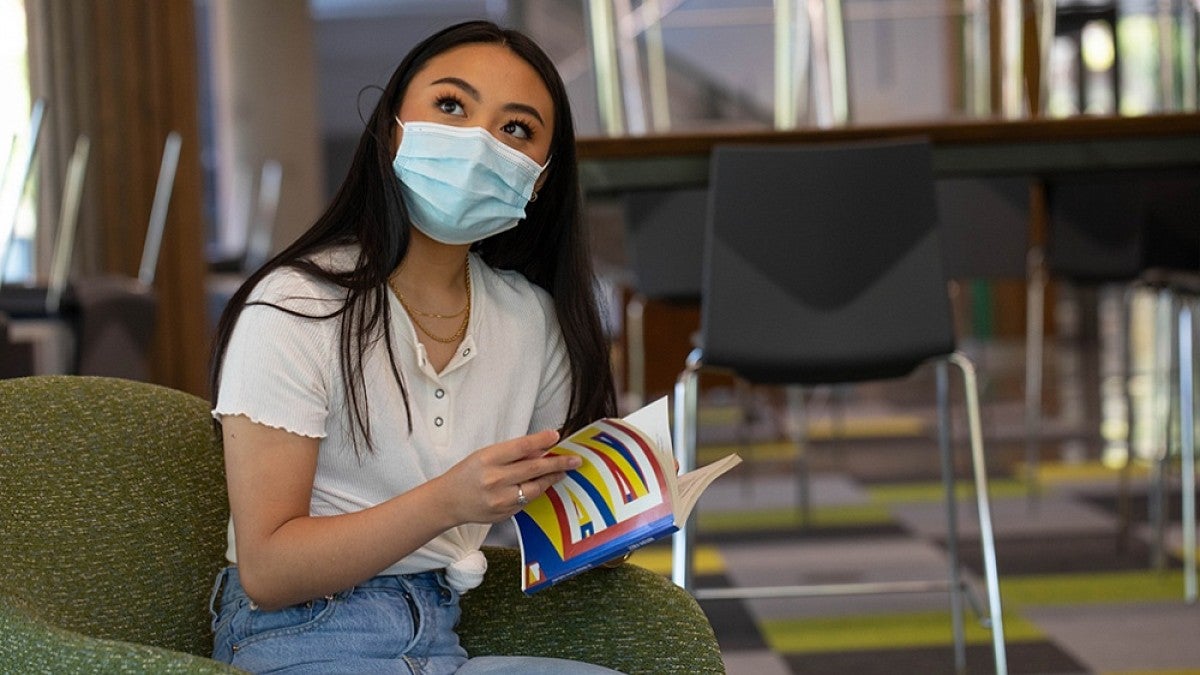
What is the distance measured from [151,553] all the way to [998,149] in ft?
5.31

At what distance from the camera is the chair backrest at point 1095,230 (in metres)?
4.28

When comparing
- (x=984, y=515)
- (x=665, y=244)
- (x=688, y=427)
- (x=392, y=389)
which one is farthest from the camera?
(x=665, y=244)

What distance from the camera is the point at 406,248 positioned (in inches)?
55.8

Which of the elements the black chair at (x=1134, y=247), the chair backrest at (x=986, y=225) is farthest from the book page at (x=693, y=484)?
the chair backrest at (x=986, y=225)

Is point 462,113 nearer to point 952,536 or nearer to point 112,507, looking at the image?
point 112,507

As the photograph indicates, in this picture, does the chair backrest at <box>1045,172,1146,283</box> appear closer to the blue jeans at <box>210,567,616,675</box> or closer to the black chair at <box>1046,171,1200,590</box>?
the black chair at <box>1046,171,1200,590</box>

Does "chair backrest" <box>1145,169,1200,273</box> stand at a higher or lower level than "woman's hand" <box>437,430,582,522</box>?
lower

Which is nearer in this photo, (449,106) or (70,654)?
(70,654)

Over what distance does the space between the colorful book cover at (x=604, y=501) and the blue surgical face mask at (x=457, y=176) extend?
→ 248 millimetres

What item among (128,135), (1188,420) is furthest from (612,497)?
(128,135)

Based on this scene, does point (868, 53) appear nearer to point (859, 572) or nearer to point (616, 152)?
point (859, 572)

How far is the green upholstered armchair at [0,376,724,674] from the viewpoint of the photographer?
1.29m

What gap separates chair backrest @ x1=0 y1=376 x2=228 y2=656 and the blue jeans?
2.0 inches

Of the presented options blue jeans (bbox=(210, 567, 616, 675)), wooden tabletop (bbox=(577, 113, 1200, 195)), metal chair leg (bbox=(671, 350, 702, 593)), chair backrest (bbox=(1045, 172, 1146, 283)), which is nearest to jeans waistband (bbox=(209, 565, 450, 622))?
blue jeans (bbox=(210, 567, 616, 675))
